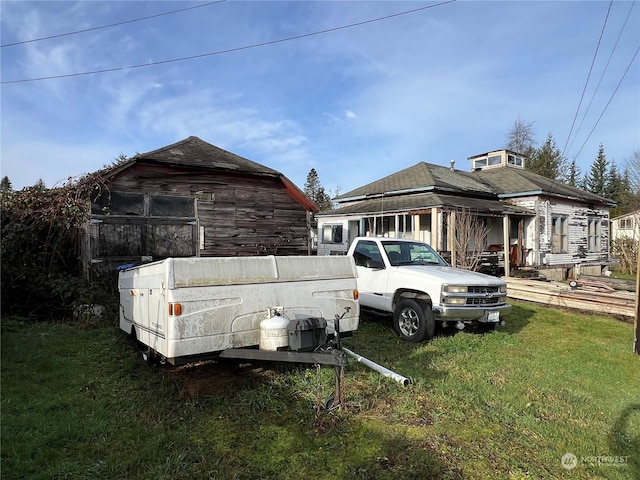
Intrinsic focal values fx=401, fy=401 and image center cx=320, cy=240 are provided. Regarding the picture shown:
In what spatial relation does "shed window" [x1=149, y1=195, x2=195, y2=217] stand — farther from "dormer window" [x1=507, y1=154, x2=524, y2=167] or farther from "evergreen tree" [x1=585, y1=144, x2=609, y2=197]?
"evergreen tree" [x1=585, y1=144, x2=609, y2=197]

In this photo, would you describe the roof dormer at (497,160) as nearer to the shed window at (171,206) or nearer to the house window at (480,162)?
the house window at (480,162)

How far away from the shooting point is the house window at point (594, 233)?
24.8m

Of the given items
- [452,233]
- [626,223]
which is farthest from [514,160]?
[626,223]

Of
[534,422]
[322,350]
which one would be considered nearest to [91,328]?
[322,350]

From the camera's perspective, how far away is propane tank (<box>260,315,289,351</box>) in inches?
156

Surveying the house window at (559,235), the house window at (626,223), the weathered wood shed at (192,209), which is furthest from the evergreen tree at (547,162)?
the weathered wood shed at (192,209)

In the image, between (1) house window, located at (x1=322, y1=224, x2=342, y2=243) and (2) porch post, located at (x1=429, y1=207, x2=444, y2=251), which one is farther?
(1) house window, located at (x1=322, y1=224, x2=342, y2=243)

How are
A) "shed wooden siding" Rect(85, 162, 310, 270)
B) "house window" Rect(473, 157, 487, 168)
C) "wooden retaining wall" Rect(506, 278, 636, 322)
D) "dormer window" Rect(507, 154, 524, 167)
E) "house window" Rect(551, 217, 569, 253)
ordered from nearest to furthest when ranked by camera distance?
"wooden retaining wall" Rect(506, 278, 636, 322) < "shed wooden siding" Rect(85, 162, 310, 270) < "house window" Rect(551, 217, 569, 253) < "dormer window" Rect(507, 154, 524, 167) < "house window" Rect(473, 157, 487, 168)

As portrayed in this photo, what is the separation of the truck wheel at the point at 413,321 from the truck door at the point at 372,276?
1.38 ft

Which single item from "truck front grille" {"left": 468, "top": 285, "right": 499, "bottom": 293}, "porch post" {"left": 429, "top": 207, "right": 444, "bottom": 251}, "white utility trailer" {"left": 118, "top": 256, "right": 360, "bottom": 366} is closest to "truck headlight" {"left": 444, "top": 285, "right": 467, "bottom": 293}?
"truck front grille" {"left": 468, "top": 285, "right": 499, "bottom": 293}

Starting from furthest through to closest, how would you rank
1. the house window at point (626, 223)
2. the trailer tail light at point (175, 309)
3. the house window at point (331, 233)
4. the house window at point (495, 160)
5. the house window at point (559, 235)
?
1. the house window at point (626, 223)
2. the house window at point (495, 160)
3. the house window at point (559, 235)
4. the house window at point (331, 233)
5. the trailer tail light at point (175, 309)

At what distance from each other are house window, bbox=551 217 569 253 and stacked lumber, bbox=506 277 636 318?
35.1 feet

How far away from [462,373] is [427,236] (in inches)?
546

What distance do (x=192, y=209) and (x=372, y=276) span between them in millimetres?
6088
